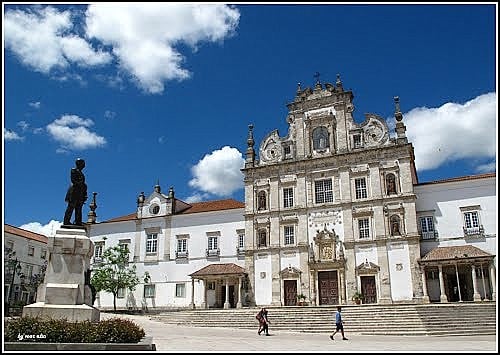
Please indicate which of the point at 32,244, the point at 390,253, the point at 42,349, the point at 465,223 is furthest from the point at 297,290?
the point at 32,244

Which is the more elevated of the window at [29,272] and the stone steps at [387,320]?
the window at [29,272]

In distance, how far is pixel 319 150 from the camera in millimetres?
39125

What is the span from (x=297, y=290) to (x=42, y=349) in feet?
91.4

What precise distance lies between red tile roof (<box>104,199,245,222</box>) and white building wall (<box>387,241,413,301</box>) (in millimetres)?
13913

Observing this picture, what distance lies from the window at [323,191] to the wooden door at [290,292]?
6.89m

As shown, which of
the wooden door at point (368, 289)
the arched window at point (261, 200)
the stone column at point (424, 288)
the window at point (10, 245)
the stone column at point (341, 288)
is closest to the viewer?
the stone column at point (424, 288)

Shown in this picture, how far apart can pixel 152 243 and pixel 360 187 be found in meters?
20.0

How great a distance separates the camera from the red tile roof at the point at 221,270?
38.4 m

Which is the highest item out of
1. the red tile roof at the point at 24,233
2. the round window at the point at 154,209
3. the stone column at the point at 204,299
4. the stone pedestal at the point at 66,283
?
the round window at the point at 154,209

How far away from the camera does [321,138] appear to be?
39500 millimetres

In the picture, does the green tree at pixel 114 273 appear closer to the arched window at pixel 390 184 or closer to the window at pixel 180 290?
the window at pixel 180 290

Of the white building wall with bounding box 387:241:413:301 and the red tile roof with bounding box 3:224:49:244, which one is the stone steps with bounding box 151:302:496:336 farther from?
the red tile roof with bounding box 3:224:49:244

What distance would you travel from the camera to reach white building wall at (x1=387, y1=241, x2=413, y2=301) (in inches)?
1325

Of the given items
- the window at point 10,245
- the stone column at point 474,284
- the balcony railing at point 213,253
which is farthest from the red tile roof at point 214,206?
the window at point 10,245
